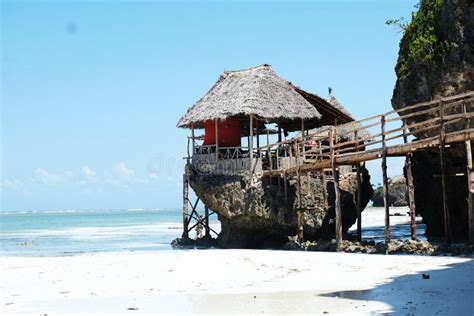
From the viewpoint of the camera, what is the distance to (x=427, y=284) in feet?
33.9

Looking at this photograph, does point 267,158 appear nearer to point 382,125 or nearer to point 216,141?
point 216,141

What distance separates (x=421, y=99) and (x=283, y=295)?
1178 centimetres

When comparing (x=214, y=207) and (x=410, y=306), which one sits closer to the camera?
(x=410, y=306)

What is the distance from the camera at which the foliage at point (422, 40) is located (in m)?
19.5

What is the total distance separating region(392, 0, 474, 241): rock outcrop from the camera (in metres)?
18.6

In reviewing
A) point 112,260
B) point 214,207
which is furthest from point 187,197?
point 112,260

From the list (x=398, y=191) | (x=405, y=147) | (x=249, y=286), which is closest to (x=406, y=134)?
(x=405, y=147)

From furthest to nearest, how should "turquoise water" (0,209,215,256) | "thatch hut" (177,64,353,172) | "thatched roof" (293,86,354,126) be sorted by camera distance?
"turquoise water" (0,209,215,256) → "thatched roof" (293,86,354,126) → "thatch hut" (177,64,353,172)

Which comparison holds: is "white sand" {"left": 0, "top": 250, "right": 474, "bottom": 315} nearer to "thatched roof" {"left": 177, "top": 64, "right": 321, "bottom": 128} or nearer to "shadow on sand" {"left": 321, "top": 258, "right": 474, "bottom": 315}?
"shadow on sand" {"left": 321, "top": 258, "right": 474, "bottom": 315}

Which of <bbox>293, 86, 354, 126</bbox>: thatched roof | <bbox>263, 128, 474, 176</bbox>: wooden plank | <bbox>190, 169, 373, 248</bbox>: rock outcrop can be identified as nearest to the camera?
<bbox>263, 128, 474, 176</bbox>: wooden plank

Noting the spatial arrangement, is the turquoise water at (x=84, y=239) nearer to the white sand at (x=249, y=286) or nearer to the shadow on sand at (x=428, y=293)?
the white sand at (x=249, y=286)

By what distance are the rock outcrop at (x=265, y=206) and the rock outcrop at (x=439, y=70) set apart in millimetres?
3886

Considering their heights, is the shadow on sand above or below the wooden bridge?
below

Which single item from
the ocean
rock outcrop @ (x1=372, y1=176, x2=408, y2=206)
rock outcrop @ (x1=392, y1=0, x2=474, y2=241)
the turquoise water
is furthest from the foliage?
rock outcrop @ (x1=372, y1=176, x2=408, y2=206)
